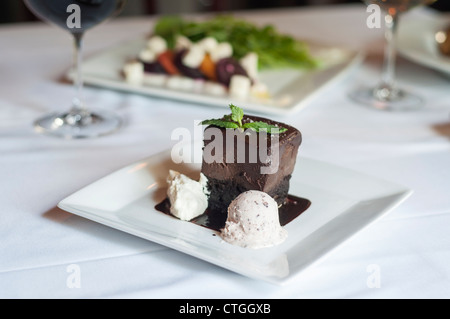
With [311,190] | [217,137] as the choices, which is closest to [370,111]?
[311,190]

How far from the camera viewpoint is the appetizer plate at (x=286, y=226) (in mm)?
853

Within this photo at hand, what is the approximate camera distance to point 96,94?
171 cm

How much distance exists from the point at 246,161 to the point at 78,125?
61 centimetres

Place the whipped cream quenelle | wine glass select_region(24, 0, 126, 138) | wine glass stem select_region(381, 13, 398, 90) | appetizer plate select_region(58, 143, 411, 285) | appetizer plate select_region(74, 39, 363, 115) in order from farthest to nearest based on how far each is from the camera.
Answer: wine glass stem select_region(381, 13, 398, 90), appetizer plate select_region(74, 39, 363, 115), wine glass select_region(24, 0, 126, 138), the whipped cream quenelle, appetizer plate select_region(58, 143, 411, 285)

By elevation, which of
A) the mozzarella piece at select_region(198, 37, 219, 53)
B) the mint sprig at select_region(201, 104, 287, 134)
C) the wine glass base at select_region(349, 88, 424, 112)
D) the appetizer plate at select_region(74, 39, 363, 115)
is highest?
the mozzarella piece at select_region(198, 37, 219, 53)

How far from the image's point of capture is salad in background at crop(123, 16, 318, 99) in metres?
1.64

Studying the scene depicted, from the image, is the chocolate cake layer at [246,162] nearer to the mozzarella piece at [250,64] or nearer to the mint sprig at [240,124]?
the mint sprig at [240,124]

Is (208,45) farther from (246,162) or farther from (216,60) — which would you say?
(246,162)

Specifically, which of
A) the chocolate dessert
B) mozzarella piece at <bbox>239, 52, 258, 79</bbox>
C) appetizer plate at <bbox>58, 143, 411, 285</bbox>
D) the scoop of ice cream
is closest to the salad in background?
mozzarella piece at <bbox>239, 52, 258, 79</bbox>

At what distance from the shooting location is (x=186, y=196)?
0.99 m

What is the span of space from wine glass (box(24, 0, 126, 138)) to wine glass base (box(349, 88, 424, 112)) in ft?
2.17

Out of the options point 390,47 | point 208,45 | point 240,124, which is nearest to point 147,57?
point 208,45

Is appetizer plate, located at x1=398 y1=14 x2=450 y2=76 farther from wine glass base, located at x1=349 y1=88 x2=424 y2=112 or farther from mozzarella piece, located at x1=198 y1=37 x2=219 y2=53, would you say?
mozzarella piece, located at x1=198 y1=37 x2=219 y2=53

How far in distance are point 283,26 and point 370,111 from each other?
886mm
